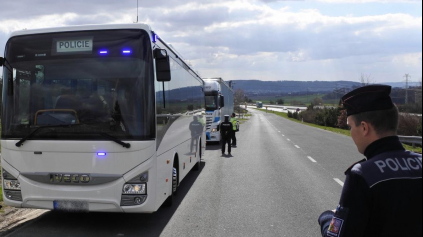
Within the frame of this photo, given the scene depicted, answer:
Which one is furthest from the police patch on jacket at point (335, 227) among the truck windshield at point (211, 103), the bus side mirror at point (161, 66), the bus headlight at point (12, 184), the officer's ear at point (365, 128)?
the truck windshield at point (211, 103)

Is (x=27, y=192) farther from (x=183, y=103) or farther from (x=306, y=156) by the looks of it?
(x=306, y=156)

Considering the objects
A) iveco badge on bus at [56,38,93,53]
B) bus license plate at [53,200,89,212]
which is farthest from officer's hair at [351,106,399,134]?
iveco badge on bus at [56,38,93,53]

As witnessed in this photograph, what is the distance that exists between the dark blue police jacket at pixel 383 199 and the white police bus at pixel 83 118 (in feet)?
13.3

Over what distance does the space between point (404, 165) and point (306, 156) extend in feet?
49.1

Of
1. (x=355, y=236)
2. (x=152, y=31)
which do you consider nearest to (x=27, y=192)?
(x=152, y=31)

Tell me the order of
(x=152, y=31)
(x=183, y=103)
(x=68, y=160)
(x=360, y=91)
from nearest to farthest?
(x=360, y=91) < (x=68, y=160) < (x=152, y=31) < (x=183, y=103)

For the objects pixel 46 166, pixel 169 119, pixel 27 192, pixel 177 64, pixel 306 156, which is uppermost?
pixel 177 64

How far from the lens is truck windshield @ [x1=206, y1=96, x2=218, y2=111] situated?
72.2 ft

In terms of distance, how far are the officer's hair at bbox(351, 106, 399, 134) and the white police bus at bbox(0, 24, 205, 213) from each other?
13.2 feet

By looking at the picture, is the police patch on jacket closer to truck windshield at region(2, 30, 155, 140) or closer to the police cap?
the police cap

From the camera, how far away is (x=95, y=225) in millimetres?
6277

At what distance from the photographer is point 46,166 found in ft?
18.7

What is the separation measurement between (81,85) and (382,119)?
4764 mm

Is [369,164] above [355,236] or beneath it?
above
